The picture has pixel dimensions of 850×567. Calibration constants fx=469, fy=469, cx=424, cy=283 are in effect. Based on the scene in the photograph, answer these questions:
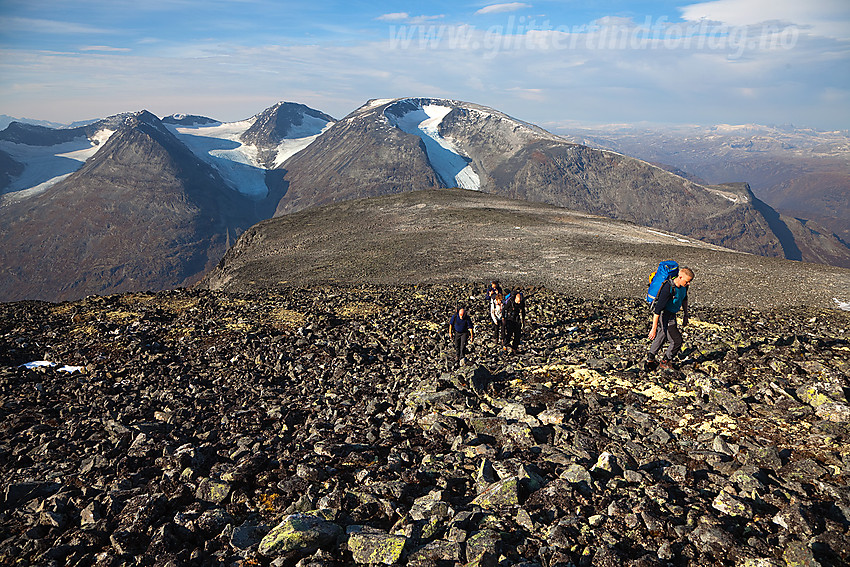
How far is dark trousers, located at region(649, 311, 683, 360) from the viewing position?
39.1ft

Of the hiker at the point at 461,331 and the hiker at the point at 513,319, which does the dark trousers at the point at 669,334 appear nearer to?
the hiker at the point at 513,319

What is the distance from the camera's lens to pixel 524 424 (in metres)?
9.83

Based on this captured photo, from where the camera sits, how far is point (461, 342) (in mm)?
15438

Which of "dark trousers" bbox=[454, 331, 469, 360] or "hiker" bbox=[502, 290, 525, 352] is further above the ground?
"hiker" bbox=[502, 290, 525, 352]

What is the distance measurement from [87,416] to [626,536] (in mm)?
13165

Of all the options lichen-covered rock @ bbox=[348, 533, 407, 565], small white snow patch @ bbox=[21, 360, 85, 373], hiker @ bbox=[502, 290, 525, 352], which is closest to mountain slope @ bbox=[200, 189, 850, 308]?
hiker @ bbox=[502, 290, 525, 352]

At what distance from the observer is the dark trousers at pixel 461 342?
50.5 feet

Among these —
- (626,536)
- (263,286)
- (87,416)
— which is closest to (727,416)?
(626,536)

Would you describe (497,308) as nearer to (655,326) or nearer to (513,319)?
(513,319)

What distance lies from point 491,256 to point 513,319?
23.7m

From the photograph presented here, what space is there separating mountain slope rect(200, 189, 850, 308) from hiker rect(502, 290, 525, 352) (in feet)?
41.3

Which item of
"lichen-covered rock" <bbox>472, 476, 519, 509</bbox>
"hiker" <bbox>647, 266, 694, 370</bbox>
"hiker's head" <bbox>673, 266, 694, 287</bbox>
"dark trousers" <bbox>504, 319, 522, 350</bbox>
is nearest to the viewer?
"lichen-covered rock" <bbox>472, 476, 519, 509</bbox>

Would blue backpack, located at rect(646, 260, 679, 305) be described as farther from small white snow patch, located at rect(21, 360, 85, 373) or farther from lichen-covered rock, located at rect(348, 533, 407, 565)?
small white snow patch, located at rect(21, 360, 85, 373)

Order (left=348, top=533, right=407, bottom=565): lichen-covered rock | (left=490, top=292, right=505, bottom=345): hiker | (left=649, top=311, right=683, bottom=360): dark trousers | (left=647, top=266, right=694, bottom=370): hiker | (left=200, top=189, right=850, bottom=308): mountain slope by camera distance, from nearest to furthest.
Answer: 1. (left=348, top=533, right=407, bottom=565): lichen-covered rock
2. (left=647, top=266, right=694, bottom=370): hiker
3. (left=649, top=311, right=683, bottom=360): dark trousers
4. (left=490, top=292, right=505, bottom=345): hiker
5. (left=200, top=189, right=850, bottom=308): mountain slope
